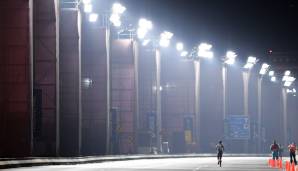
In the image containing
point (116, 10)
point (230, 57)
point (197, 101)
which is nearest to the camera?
point (116, 10)

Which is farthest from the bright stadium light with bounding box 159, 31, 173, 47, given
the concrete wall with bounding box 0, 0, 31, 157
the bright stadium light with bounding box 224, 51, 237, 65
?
the concrete wall with bounding box 0, 0, 31, 157

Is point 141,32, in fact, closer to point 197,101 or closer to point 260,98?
point 197,101

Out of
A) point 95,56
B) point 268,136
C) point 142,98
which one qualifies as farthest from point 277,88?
point 95,56

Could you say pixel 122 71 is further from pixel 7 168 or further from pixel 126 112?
pixel 7 168

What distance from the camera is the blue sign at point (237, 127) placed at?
294 ft

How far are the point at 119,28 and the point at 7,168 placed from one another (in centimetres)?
4374

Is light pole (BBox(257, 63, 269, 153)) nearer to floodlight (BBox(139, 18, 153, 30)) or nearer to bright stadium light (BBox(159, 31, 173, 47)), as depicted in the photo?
bright stadium light (BBox(159, 31, 173, 47))

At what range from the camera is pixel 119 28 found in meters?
80.6

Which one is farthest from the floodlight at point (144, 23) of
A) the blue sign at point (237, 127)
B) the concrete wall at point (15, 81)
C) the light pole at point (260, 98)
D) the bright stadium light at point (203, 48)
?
the light pole at point (260, 98)

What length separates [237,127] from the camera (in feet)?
294

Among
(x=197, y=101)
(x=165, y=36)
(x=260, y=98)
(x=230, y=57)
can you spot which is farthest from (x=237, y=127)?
(x=165, y=36)

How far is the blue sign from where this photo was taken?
89.6 metres

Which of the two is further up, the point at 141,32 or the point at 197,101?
the point at 141,32

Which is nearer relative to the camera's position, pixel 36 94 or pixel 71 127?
pixel 36 94
